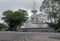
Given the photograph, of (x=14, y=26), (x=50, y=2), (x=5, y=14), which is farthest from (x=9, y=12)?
(x=50, y=2)

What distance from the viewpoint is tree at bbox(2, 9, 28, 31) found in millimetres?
67000

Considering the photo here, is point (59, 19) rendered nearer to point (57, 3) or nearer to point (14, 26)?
point (57, 3)

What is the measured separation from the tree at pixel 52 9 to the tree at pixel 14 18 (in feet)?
39.9

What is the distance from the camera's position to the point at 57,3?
55969mm

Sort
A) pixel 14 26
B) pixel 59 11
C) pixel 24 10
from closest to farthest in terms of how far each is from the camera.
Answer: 1. pixel 59 11
2. pixel 14 26
3. pixel 24 10

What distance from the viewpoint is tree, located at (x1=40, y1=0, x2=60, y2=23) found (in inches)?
2223

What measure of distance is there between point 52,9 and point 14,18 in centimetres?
1590

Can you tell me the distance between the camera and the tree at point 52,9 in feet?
185

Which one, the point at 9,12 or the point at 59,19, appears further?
the point at 9,12

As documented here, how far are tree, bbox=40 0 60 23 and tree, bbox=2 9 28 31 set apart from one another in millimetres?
12147

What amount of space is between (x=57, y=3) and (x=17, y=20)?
1797 cm

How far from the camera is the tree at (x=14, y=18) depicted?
220ft

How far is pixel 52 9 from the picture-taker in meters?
57.1

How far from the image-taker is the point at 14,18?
66.6m
